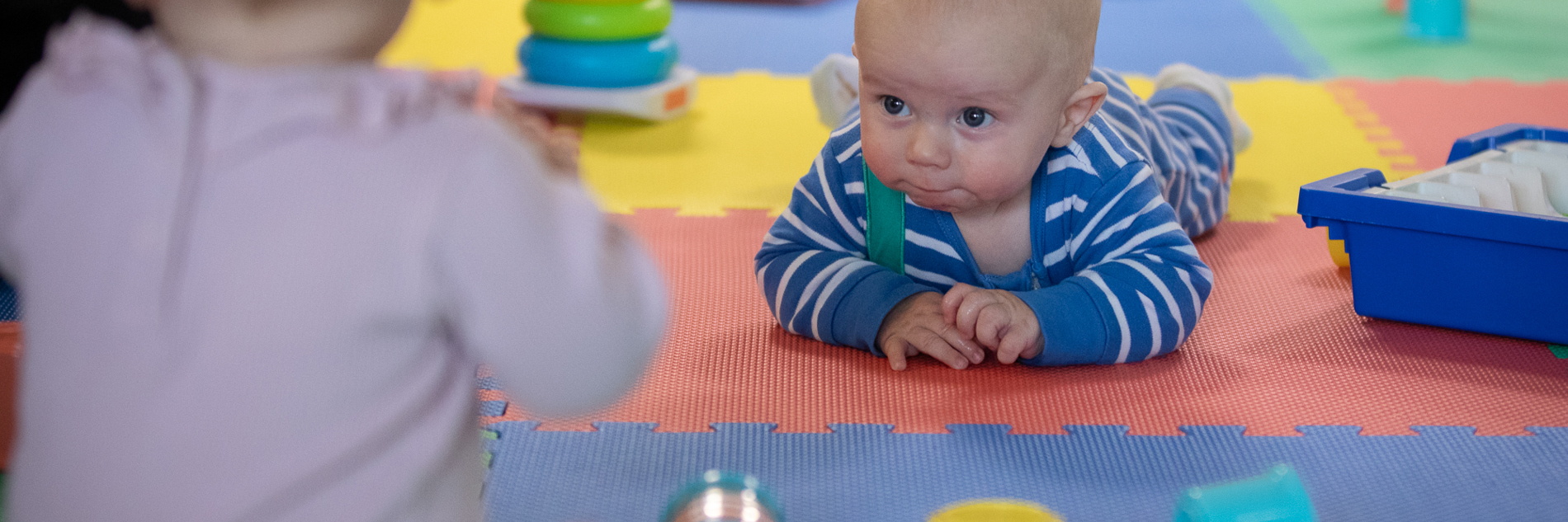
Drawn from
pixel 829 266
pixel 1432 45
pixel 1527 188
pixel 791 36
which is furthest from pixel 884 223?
pixel 1432 45

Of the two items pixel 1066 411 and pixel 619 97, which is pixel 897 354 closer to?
pixel 1066 411

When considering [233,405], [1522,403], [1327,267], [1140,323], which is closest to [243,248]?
[233,405]

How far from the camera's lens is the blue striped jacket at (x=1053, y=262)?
114 centimetres

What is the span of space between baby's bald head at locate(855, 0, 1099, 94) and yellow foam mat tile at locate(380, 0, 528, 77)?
1.50 m

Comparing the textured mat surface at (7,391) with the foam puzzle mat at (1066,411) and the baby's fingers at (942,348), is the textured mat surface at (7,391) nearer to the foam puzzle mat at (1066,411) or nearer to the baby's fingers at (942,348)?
the foam puzzle mat at (1066,411)

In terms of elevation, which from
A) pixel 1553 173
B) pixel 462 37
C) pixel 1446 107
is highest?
pixel 1553 173

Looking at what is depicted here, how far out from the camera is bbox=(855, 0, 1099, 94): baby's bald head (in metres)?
1.08

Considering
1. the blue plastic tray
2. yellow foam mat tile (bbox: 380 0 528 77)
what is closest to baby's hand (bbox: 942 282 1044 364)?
the blue plastic tray

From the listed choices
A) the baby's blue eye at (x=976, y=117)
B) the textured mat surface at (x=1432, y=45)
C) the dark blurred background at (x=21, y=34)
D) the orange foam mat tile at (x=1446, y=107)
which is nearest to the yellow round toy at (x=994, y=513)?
the baby's blue eye at (x=976, y=117)

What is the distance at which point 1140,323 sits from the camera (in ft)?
3.74

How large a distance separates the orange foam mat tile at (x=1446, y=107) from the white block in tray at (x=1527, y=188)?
0.51 meters

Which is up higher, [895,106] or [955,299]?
[895,106]

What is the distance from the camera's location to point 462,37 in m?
2.95

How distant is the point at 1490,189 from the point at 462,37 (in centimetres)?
224
